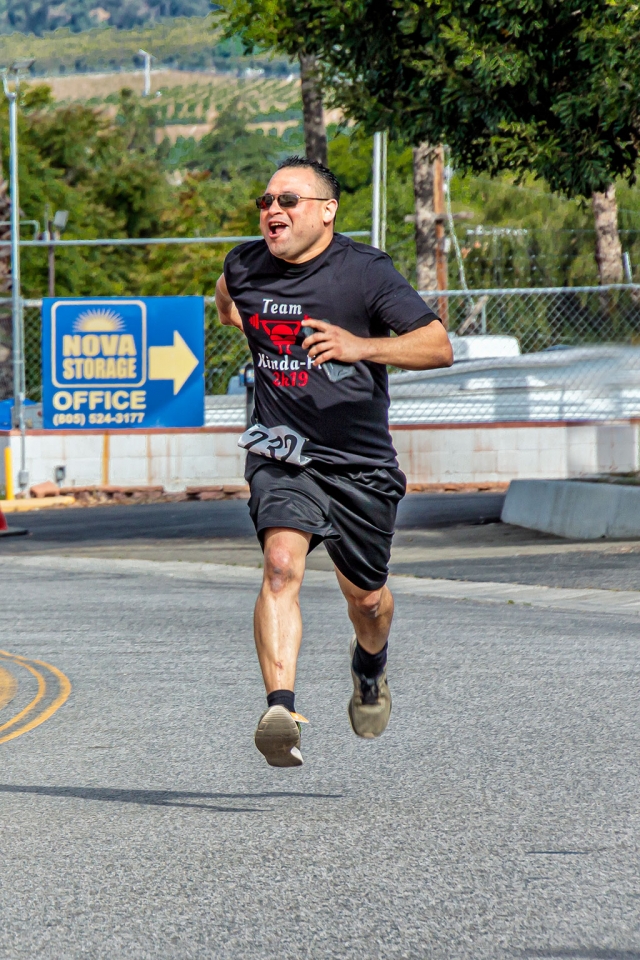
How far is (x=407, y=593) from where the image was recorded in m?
12.1

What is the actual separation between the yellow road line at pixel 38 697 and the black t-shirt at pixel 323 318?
7.26ft

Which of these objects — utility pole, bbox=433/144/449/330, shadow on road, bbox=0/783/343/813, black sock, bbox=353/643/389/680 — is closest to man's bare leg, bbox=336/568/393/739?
black sock, bbox=353/643/389/680

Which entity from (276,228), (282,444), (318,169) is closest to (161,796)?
(282,444)

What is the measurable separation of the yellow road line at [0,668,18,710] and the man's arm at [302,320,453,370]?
322 cm

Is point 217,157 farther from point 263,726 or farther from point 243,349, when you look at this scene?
point 263,726

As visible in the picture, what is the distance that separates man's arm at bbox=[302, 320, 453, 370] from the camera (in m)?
4.93

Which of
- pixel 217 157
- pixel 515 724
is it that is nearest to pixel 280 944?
pixel 515 724

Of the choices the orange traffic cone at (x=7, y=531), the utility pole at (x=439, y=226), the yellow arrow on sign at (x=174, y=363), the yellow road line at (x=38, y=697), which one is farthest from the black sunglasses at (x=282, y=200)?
the utility pole at (x=439, y=226)

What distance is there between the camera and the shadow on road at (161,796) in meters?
5.22

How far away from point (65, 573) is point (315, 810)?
9.31m

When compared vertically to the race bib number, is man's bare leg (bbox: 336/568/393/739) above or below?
below

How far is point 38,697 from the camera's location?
7605 mm

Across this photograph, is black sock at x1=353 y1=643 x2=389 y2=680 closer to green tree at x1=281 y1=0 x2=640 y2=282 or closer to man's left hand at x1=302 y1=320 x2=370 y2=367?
man's left hand at x1=302 y1=320 x2=370 y2=367

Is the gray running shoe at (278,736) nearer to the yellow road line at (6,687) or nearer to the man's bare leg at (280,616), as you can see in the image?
the man's bare leg at (280,616)
